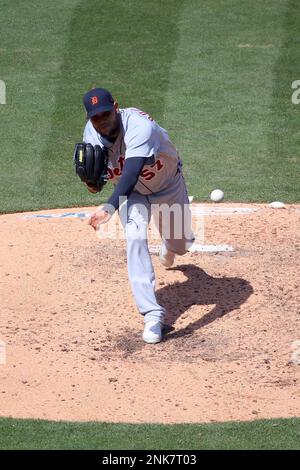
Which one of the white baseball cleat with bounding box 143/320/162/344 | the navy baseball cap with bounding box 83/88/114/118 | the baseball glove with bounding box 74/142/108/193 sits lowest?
the white baseball cleat with bounding box 143/320/162/344

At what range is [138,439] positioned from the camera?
587cm

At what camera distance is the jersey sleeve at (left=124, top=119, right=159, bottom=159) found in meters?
6.99

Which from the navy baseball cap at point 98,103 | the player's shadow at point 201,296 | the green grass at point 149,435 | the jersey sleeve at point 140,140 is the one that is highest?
the navy baseball cap at point 98,103

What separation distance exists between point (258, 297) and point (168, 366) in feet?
4.18

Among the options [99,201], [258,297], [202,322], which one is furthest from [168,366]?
[99,201]

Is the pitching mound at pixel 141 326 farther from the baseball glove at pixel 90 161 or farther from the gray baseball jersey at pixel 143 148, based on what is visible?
the baseball glove at pixel 90 161

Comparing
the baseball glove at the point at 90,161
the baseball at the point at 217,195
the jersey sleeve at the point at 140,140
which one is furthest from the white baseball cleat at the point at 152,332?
the baseball at the point at 217,195

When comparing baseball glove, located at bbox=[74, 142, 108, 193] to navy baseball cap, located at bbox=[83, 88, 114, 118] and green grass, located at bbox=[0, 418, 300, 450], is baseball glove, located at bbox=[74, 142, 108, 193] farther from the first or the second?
green grass, located at bbox=[0, 418, 300, 450]

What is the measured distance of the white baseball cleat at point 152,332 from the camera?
729 cm

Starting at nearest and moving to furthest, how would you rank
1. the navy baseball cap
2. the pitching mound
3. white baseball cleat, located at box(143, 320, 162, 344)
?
the pitching mound < the navy baseball cap < white baseball cleat, located at box(143, 320, 162, 344)

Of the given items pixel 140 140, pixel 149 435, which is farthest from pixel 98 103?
pixel 149 435

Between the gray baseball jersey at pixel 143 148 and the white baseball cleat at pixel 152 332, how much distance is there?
3.20ft

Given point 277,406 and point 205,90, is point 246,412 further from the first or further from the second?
point 205,90

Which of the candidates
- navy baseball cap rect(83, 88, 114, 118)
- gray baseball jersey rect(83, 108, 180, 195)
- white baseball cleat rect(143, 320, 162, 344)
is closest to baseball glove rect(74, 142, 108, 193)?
gray baseball jersey rect(83, 108, 180, 195)
